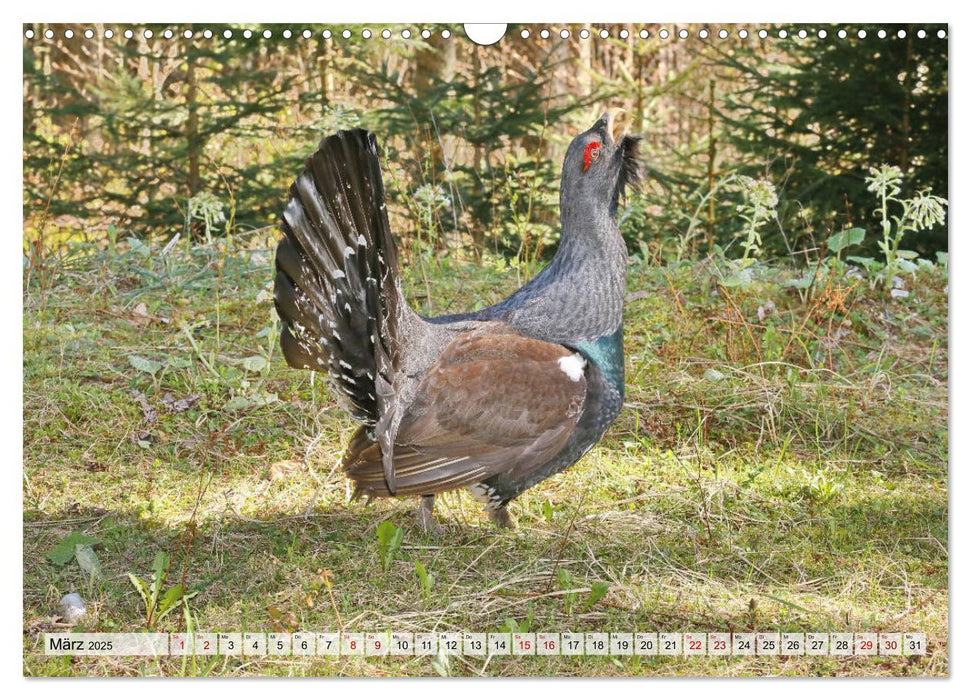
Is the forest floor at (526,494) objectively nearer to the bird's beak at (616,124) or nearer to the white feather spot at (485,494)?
the white feather spot at (485,494)

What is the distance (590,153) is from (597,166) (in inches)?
2.4

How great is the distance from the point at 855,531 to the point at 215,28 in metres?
3.37

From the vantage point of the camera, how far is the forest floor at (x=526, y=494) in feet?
11.9

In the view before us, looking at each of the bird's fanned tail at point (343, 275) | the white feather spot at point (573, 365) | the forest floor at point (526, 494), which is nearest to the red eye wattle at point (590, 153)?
the white feather spot at point (573, 365)

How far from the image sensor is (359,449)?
4.01 metres

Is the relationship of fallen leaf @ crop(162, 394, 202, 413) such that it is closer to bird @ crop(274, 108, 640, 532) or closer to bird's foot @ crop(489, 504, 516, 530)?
bird @ crop(274, 108, 640, 532)

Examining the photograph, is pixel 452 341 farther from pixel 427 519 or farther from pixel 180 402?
pixel 180 402

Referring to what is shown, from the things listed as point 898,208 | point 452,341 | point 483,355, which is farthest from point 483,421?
point 898,208

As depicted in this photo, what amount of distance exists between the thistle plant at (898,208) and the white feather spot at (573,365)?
5.46 feet

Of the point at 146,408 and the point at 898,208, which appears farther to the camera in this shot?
the point at 898,208

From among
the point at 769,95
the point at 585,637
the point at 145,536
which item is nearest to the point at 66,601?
the point at 145,536

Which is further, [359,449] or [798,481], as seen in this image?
[798,481]

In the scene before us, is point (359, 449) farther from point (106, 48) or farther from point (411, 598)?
point (106, 48)

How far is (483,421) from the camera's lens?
3.89m
